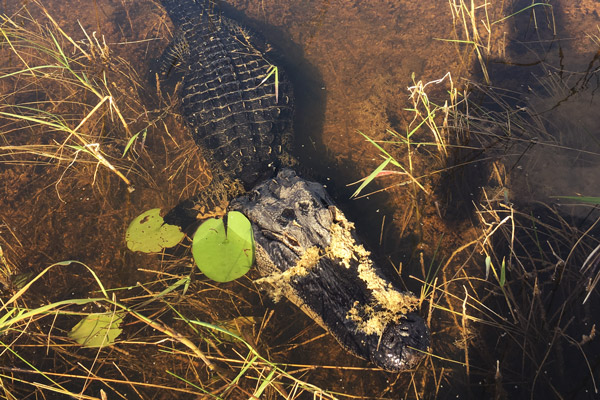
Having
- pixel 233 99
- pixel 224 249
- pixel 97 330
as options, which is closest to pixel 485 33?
pixel 233 99

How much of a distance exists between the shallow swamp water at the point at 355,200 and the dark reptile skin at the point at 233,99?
0.24 metres

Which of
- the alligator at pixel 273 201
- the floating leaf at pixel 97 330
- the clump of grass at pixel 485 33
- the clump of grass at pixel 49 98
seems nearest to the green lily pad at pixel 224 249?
the alligator at pixel 273 201

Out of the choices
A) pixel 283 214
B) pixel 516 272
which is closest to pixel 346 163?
pixel 283 214

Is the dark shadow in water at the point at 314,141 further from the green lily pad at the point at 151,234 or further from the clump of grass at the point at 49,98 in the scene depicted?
the clump of grass at the point at 49,98

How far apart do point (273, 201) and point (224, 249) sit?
467 millimetres

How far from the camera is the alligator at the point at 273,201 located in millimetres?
1994

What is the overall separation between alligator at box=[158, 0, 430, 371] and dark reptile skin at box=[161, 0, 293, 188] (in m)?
0.01

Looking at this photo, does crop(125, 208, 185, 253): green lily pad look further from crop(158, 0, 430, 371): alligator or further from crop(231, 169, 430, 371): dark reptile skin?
crop(231, 169, 430, 371): dark reptile skin

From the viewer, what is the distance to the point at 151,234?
108 inches

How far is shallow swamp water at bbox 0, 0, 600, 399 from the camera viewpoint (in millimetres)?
2127

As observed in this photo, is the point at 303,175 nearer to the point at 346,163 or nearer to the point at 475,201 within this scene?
the point at 346,163

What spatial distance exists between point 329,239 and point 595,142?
2.24 metres

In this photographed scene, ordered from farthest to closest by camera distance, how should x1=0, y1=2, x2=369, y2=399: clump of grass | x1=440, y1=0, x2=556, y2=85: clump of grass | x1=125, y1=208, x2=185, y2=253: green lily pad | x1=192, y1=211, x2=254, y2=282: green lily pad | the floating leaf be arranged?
x1=440, y1=0, x2=556, y2=85: clump of grass < x1=125, y1=208, x2=185, y2=253: green lily pad < x1=192, y1=211, x2=254, y2=282: green lily pad < the floating leaf < x1=0, y1=2, x2=369, y2=399: clump of grass

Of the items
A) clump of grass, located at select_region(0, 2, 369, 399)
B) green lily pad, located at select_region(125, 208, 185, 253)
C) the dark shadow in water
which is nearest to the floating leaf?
clump of grass, located at select_region(0, 2, 369, 399)
